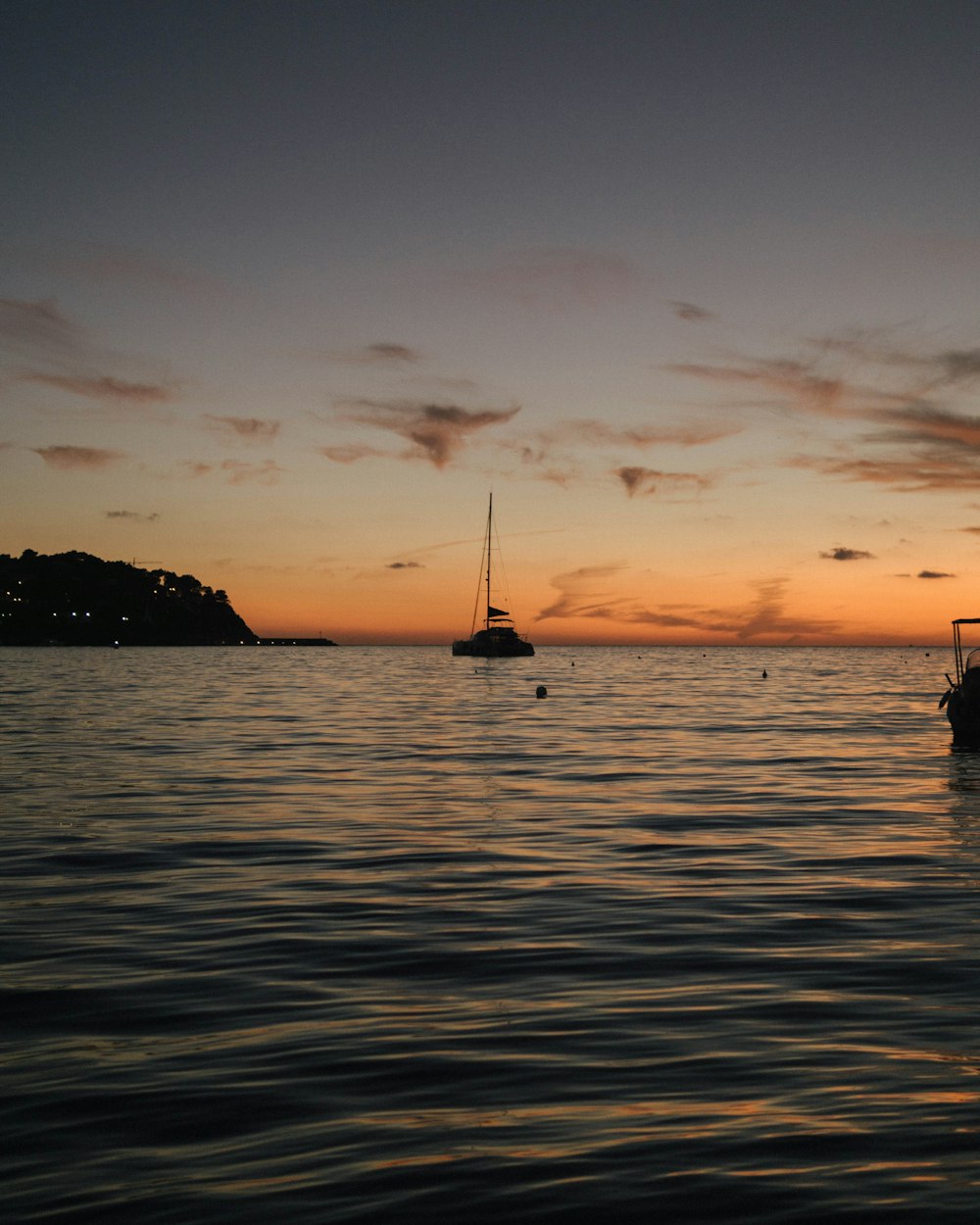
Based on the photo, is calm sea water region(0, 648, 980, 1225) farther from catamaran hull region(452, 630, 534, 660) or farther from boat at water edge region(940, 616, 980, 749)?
catamaran hull region(452, 630, 534, 660)

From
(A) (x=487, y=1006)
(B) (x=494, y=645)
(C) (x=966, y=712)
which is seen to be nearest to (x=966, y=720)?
(C) (x=966, y=712)

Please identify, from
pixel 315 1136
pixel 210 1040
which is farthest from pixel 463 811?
pixel 315 1136

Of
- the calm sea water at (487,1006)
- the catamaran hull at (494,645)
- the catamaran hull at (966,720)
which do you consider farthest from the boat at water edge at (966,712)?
the catamaran hull at (494,645)

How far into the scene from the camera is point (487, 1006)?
970 cm

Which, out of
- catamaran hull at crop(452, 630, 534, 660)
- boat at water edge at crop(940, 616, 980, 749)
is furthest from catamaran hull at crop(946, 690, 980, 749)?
catamaran hull at crop(452, 630, 534, 660)

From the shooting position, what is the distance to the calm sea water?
6.35 m

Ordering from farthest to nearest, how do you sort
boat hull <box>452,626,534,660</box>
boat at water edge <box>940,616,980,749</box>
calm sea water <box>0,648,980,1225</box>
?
boat hull <box>452,626,534,660</box> → boat at water edge <box>940,616,980,749</box> → calm sea water <box>0,648,980,1225</box>

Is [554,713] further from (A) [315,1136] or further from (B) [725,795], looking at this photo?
(A) [315,1136]

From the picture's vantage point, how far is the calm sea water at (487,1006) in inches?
250

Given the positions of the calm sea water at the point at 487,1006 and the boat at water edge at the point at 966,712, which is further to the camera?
the boat at water edge at the point at 966,712

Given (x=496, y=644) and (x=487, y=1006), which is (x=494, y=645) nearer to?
(x=496, y=644)

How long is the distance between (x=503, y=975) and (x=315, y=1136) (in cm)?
403

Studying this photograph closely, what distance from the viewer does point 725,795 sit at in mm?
24984

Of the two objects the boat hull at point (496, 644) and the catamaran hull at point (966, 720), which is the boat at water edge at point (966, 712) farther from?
the boat hull at point (496, 644)
